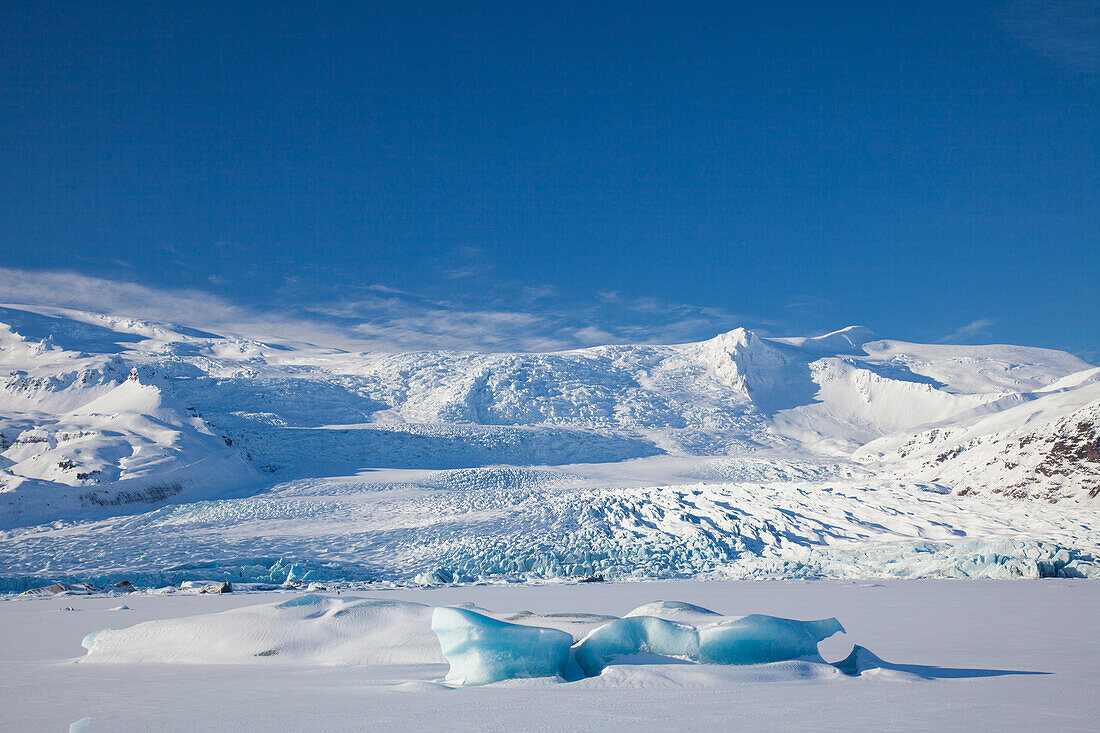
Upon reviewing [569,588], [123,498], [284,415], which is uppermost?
[284,415]

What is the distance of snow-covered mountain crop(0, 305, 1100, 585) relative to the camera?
17203 mm

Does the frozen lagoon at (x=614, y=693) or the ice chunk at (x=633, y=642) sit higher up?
the ice chunk at (x=633, y=642)

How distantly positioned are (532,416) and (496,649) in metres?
31.6

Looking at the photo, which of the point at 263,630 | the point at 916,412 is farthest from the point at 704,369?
the point at 263,630

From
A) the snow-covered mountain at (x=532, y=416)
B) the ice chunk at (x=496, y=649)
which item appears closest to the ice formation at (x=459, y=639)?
the ice chunk at (x=496, y=649)

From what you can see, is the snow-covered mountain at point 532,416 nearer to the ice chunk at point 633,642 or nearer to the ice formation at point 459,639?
the ice formation at point 459,639

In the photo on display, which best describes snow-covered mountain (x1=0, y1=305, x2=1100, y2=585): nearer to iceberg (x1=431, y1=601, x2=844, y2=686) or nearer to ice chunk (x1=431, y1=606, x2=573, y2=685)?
iceberg (x1=431, y1=601, x2=844, y2=686)

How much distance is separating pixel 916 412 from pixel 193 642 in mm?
39668

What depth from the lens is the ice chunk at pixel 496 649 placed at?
131 inches

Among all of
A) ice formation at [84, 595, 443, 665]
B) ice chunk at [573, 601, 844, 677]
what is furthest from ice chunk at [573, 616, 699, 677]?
ice formation at [84, 595, 443, 665]

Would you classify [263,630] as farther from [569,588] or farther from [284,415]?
[284,415]

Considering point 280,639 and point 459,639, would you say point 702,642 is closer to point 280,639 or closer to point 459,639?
point 459,639

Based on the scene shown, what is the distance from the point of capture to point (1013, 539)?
10367 millimetres

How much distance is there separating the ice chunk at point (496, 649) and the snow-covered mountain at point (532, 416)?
9.95 metres
